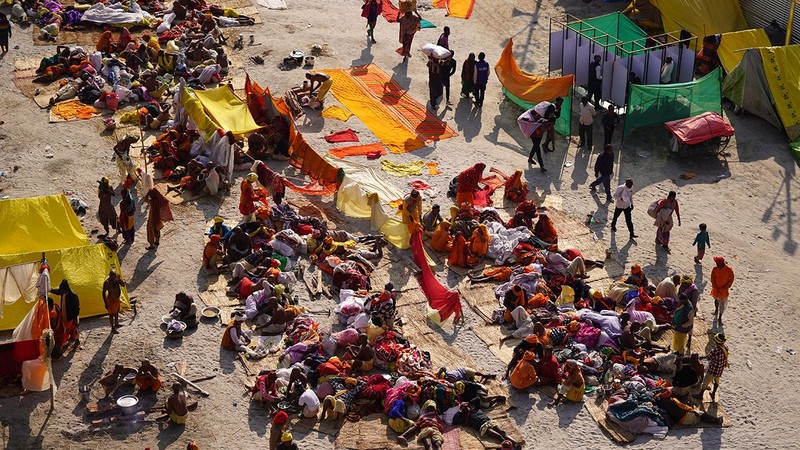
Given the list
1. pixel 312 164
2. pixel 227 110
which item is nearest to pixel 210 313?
pixel 312 164

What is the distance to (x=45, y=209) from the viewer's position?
19328 mm

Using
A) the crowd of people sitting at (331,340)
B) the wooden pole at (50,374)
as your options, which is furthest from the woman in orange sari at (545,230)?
the wooden pole at (50,374)

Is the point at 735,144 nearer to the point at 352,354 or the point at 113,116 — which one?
the point at 352,354

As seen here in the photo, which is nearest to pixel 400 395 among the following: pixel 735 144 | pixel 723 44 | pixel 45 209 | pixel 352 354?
pixel 352 354

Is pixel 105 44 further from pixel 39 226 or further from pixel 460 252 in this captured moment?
pixel 460 252

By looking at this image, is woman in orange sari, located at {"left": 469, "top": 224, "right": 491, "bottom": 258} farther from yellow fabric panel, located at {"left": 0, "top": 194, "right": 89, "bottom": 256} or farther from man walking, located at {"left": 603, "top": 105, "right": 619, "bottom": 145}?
yellow fabric panel, located at {"left": 0, "top": 194, "right": 89, "bottom": 256}

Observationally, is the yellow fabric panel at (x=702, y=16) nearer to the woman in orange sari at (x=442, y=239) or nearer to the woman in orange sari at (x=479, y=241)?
the woman in orange sari at (x=479, y=241)

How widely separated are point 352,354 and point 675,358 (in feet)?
17.2

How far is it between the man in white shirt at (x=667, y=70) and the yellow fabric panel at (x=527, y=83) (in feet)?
7.89

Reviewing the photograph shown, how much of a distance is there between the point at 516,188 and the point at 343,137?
15.4 ft

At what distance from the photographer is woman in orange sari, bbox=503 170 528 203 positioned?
2211cm

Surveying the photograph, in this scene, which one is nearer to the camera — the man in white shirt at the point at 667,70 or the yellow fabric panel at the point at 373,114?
the yellow fabric panel at the point at 373,114

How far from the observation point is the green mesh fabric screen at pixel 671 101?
24.2 meters

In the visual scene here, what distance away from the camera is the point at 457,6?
104ft
